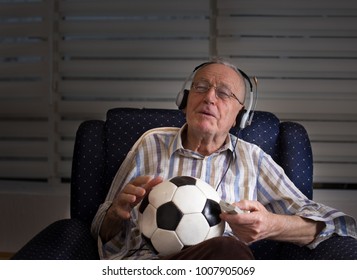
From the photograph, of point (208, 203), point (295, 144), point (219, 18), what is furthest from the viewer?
point (219, 18)

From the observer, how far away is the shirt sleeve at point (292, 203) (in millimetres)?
1683

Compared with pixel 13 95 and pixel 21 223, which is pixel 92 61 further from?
pixel 21 223

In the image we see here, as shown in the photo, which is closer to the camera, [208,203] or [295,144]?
[208,203]

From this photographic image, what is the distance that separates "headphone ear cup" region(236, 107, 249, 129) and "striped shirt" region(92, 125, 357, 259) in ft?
0.25

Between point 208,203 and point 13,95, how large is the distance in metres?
1.93

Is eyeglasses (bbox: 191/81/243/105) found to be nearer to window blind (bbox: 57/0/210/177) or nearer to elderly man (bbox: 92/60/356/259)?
elderly man (bbox: 92/60/356/259)

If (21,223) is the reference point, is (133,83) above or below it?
above

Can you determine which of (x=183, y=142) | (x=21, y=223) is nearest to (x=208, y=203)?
(x=183, y=142)

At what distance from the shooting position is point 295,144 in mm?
2004

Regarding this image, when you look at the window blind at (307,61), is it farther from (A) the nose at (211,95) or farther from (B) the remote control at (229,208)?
(B) the remote control at (229,208)

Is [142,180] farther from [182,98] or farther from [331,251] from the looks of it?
[331,251]

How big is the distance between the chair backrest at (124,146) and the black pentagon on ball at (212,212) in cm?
60

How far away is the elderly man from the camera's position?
1687mm

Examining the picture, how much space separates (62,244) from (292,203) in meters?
0.80
